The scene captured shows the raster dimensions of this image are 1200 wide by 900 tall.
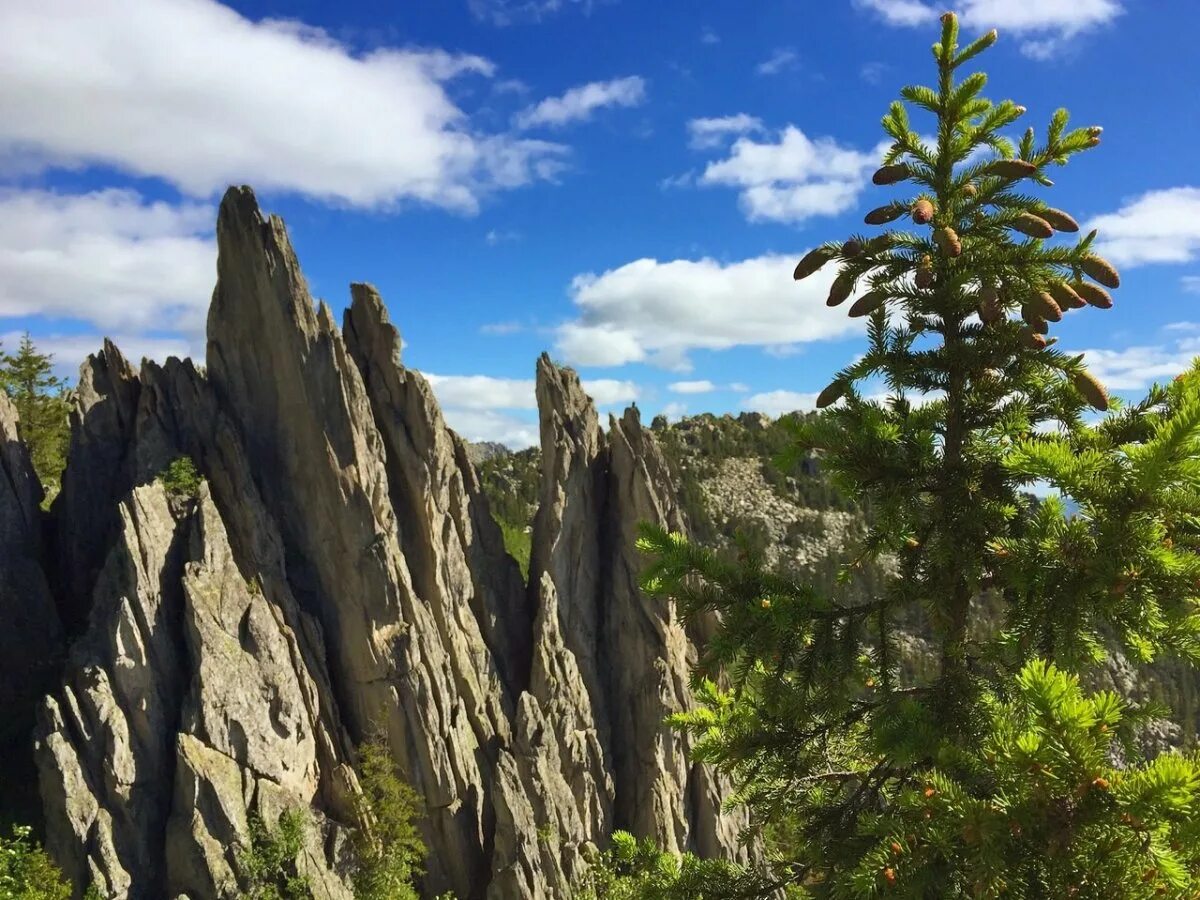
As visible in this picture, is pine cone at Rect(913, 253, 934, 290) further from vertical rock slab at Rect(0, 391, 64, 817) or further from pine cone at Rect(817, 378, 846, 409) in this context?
vertical rock slab at Rect(0, 391, 64, 817)

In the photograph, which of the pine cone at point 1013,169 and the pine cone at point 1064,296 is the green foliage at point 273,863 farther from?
the pine cone at point 1013,169

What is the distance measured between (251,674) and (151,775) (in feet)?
18.2

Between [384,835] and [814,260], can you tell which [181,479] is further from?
[814,260]

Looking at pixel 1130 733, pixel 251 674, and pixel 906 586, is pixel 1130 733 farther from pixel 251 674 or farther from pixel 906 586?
pixel 251 674

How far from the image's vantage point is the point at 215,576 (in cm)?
3622

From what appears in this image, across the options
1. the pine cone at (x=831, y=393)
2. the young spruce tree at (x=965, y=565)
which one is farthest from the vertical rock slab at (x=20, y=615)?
the pine cone at (x=831, y=393)

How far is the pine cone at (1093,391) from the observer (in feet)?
22.7

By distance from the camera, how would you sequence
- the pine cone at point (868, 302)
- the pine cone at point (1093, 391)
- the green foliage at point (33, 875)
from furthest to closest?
the green foliage at point (33, 875), the pine cone at point (868, 302), the pine cone at point (1093, 391)

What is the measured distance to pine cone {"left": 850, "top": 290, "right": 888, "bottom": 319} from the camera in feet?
26.3

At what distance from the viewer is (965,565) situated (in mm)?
7492

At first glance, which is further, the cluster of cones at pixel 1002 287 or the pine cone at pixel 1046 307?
the cluster of cones at pixel 1002 287

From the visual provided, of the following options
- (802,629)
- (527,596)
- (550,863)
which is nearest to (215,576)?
(527,596)

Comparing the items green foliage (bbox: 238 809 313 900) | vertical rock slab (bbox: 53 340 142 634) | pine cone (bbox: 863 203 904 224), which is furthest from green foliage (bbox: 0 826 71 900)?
pine cone (bbox: 863 203 904 224)

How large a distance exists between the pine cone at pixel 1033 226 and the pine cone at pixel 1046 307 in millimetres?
649
